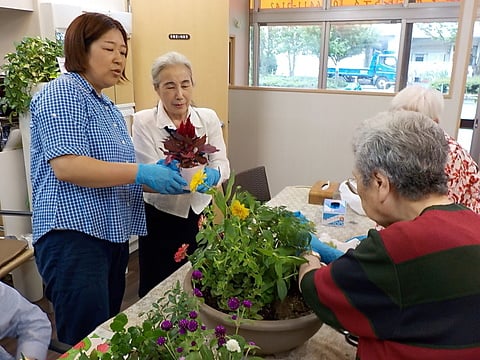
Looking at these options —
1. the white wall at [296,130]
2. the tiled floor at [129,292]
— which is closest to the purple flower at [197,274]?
the tiled floor at [129,292]

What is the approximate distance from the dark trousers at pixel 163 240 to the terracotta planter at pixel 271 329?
87 cm

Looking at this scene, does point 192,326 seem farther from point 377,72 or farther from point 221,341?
point 377,72

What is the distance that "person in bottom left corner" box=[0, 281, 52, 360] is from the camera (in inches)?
41.6

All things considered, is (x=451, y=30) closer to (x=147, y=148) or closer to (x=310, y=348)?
(x=147, y=148)

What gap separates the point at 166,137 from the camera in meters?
1.64

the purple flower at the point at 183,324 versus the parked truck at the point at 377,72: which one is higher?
the parked truck at the point at 377,72

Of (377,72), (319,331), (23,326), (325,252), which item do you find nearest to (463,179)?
(325,252)

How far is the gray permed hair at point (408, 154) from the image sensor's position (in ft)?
2.61

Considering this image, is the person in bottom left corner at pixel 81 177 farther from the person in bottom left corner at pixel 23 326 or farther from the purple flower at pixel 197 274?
the purple flower at pixel 197 274

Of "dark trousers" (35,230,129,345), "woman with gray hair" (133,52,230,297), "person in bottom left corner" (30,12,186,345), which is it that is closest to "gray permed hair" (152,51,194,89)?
"woman with gray hair" (133,52,230,297)

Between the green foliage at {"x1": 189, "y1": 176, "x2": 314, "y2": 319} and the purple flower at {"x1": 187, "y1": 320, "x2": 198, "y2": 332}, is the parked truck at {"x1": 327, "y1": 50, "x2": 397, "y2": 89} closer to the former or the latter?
the green foliage at {"x1": 189, "y1": 176, "x2": 314, "y2": 319}

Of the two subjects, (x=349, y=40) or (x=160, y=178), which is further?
(x=349, y=40)

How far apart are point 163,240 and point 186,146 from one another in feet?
2.24

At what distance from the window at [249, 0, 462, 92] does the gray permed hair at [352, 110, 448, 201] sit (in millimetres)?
5799
